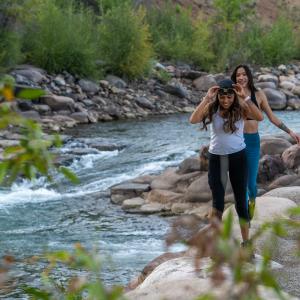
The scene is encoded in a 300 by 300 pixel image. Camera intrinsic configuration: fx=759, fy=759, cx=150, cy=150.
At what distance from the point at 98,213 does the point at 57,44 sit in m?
15.0

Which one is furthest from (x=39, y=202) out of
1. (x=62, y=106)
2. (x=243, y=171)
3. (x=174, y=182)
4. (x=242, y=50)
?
(x=242, y=50)

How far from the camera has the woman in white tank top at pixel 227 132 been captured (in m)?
5.51

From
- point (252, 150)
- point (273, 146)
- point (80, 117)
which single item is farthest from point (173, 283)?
point (80, 117)

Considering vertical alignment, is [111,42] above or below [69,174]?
below

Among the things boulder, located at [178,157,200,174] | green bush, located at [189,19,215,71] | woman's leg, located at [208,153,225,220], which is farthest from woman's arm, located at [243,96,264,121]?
green bush, located at [189,19,215,71]

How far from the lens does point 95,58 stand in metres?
26.5

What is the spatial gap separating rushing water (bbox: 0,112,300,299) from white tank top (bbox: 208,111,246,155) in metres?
1.15

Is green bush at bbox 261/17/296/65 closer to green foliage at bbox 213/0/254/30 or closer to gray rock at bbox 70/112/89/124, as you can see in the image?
green foliage at bbox 213/0/254/30

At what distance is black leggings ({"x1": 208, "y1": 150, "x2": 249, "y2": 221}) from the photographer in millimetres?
5652

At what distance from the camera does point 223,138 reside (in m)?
5.60

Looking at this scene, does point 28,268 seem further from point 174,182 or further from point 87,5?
point 87,5

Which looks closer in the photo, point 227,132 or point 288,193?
point 227,132

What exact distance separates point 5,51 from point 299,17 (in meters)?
31.1

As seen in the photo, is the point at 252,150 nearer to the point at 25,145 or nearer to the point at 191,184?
the point at 25,145
